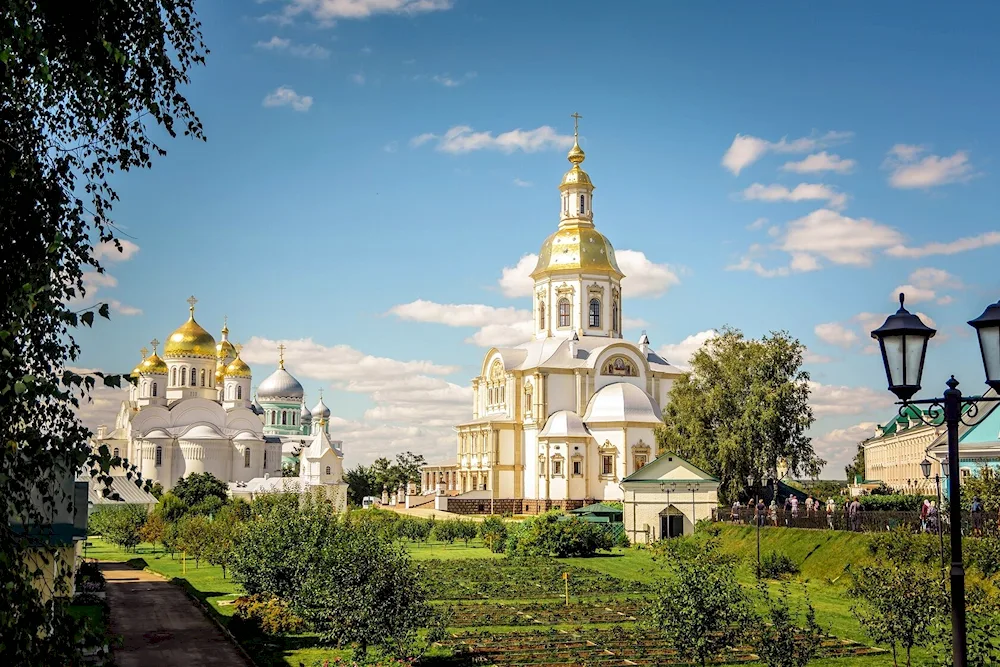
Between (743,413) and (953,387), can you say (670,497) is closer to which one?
(743,413)

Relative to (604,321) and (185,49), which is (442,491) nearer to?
(604,321)

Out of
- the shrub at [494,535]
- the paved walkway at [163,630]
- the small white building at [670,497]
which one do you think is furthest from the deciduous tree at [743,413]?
the paved walkway at [163,630]

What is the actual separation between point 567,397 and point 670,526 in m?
19.2

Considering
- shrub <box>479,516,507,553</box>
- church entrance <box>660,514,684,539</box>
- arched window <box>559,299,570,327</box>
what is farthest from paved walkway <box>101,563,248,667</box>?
arched window <box>559,299,570,327</box>

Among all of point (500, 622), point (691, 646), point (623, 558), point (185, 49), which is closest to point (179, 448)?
point (623, 558)

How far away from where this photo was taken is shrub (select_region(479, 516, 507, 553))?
1510 inches

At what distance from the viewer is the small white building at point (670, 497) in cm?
3684

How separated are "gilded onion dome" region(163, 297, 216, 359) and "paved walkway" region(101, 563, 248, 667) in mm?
48224

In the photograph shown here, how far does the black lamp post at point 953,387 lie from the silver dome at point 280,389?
280 feet

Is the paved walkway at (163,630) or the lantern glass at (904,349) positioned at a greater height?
the lantern glass at (904,349)

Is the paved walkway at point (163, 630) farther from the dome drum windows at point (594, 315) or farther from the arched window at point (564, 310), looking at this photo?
the dome drum windows at point (594, 315)

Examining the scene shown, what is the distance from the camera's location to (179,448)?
72.1 meters

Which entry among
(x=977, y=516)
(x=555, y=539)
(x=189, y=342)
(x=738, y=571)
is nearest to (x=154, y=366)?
(x=189, y=342)

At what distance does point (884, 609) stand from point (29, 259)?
12.0 m
